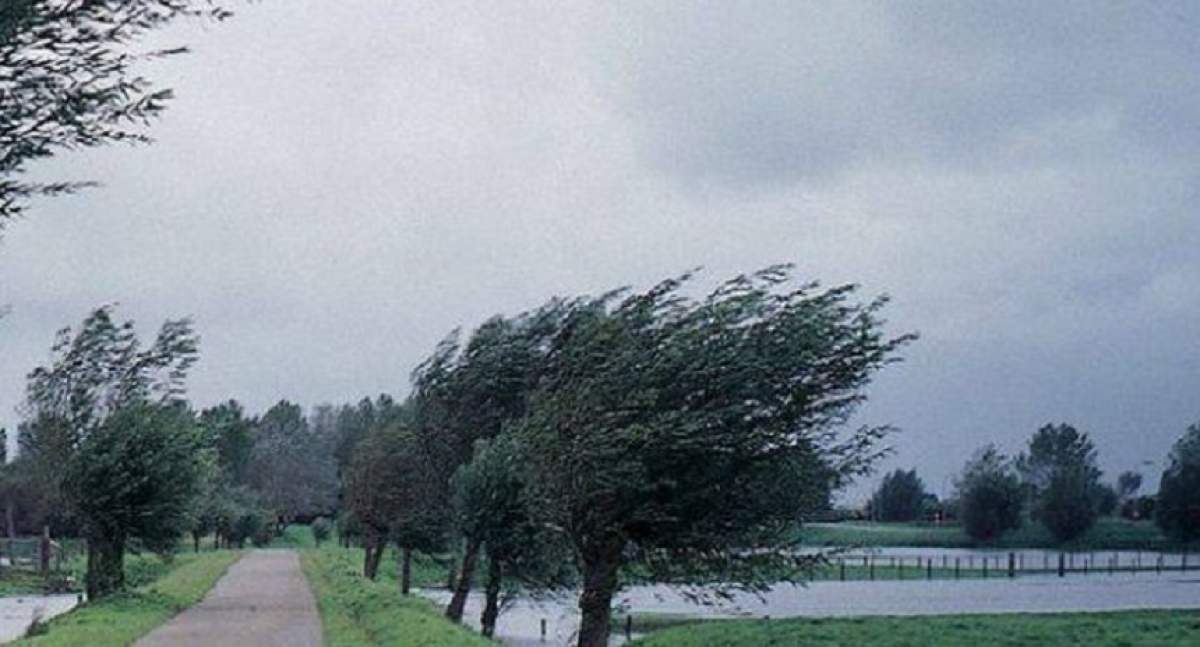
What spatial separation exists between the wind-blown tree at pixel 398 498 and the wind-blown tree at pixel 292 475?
9957 cm

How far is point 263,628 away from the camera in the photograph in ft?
125

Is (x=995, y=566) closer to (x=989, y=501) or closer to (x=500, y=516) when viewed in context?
(x=989, y=501)

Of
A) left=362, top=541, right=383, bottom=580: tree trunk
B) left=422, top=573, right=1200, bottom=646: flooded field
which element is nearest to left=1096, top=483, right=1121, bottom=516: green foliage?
left=422, top=573, right=1200, bottom=646: flooded field

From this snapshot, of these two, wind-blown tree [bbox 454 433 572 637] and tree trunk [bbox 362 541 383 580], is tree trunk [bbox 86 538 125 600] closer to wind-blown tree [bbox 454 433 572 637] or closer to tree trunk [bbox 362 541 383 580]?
wind-blown tree [bbox 454 433 572 637]

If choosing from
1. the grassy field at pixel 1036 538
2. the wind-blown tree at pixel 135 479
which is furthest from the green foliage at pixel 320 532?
the wind-blown tree at pixel 135 479

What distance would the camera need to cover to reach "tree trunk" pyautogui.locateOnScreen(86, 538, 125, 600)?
53.6 m

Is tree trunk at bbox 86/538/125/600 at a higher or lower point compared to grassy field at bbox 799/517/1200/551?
lower

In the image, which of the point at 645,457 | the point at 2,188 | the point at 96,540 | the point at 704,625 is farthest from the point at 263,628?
the point at 2,188

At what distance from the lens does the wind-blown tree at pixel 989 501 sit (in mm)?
165125

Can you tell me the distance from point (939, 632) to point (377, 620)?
19644mm

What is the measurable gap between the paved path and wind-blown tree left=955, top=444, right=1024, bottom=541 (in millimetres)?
110395

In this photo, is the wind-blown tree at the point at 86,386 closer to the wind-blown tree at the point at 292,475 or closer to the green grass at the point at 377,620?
the green grass at the point at 377,620

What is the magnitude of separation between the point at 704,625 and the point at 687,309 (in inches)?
888

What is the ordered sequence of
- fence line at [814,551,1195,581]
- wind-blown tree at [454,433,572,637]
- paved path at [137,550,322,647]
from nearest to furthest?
1. paved path at [137,550,322,647]
2. wind-blown tree at [454,433,572,637]
3. fence line at [814,551,1195,581]
